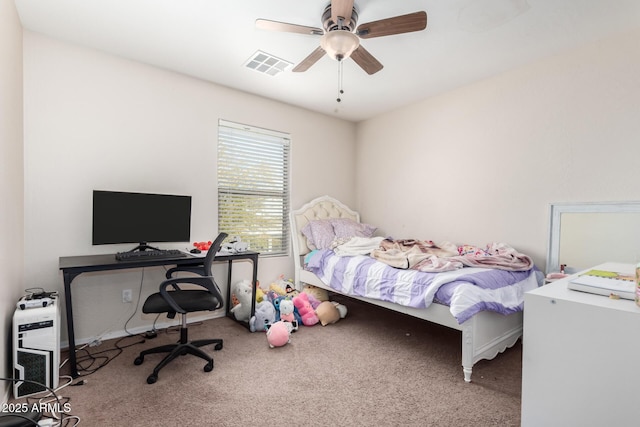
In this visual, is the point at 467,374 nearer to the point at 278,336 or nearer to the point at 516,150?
the point at 278,336

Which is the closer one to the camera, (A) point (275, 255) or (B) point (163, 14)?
(B) point (163, 14)

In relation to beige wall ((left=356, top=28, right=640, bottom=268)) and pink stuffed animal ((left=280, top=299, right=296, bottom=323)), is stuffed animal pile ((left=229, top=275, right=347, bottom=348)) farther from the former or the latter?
beige wall ((left=356, top=28, right=640, bottom=268))

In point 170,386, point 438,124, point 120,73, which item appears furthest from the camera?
point 438,124

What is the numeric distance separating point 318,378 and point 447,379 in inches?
33.6

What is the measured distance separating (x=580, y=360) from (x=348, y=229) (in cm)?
292

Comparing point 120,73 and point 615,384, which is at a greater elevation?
point 120,73

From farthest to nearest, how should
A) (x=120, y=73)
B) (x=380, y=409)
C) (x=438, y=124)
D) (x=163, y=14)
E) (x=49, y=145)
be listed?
(x=438, y=124)
(x=120, y=73)
(x=49, y=145)
(x=163, y=14)
(x=380, y=409)

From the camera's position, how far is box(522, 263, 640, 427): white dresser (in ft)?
2.96

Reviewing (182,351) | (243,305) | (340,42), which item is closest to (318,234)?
(243,305)

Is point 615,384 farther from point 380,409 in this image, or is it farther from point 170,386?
point 170,386

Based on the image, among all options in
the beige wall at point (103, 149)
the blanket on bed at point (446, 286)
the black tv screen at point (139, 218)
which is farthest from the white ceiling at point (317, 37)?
the blanket on bed at point (446, 286)

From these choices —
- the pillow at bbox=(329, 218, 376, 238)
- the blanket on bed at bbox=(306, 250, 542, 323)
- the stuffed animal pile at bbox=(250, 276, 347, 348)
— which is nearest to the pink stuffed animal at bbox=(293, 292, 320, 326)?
the stuffed animal pile at bbox=(250, 276, 347, 348)

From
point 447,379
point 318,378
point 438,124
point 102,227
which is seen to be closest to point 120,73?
point 102,227

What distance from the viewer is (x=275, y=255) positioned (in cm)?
379
